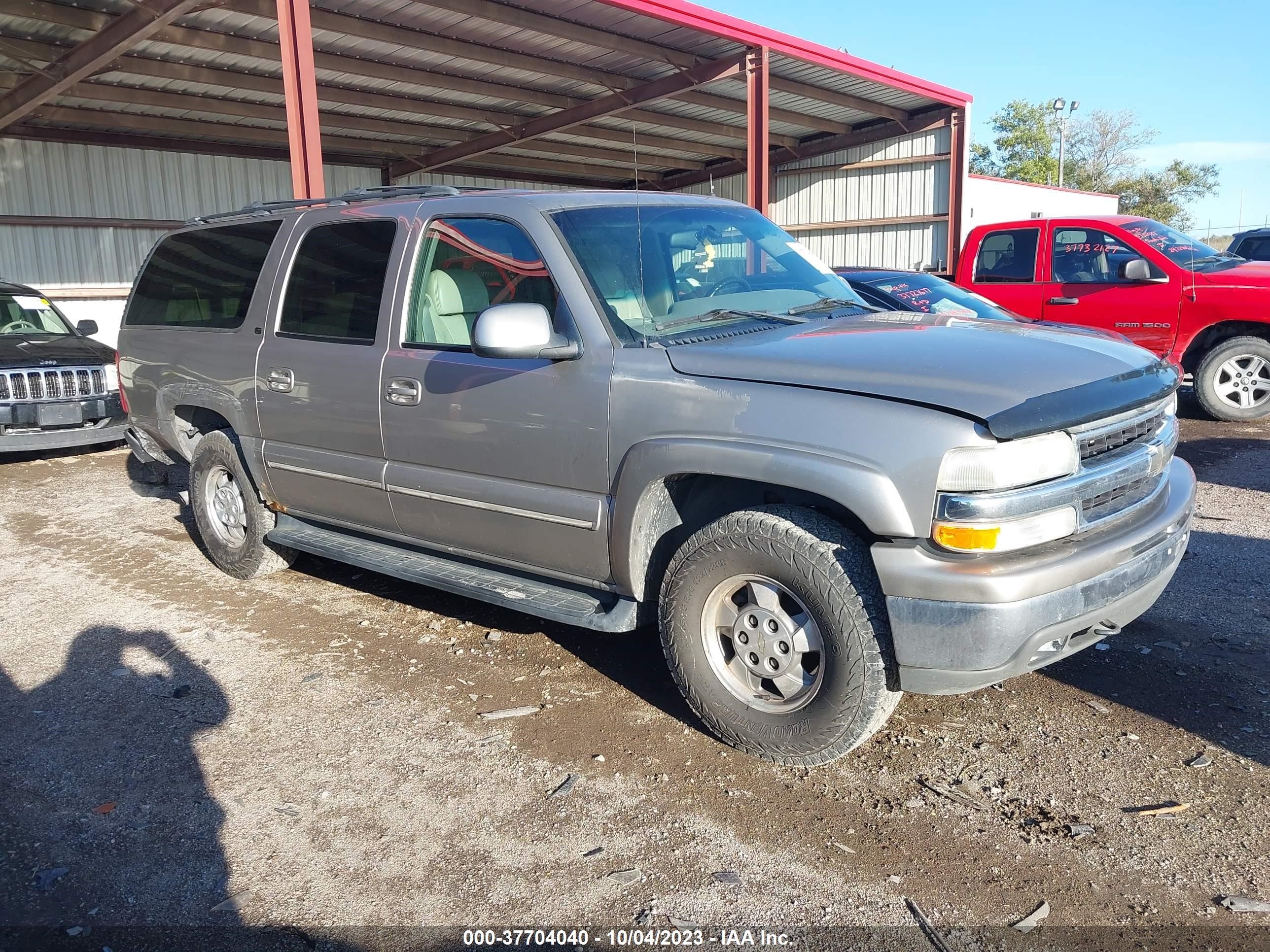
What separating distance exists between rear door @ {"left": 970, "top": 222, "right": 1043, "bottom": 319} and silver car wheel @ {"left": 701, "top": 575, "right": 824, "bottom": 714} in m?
8.28

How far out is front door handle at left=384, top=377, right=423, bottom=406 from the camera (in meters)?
4.19

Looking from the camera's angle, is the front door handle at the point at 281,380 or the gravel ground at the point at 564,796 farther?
the front door handle at the point at 281,380

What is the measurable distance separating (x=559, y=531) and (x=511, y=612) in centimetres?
140

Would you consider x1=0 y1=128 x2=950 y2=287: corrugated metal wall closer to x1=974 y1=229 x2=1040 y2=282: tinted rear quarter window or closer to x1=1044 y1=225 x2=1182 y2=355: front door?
x1=974 y1=229 x2=1040 y2=282: tinted rear quarter window

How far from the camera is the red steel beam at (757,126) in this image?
1228 cm

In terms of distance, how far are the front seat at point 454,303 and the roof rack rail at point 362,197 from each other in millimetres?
380

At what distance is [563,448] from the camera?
3707 millimetres

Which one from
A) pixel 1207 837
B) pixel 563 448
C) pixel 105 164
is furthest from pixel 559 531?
pixel 105 164

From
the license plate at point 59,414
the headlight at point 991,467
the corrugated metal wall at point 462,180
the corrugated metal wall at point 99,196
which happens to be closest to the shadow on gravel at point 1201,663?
the headlight at point 991,467

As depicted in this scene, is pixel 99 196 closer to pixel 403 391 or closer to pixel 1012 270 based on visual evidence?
pixel 1012 270

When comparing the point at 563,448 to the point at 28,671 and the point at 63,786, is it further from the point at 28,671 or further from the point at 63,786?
the point at 28,671

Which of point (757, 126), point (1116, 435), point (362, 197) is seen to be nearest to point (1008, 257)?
point (757, 126)

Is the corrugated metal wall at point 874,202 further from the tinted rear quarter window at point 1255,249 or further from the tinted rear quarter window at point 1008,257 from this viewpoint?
the tinted rear quarter window at point 1008,257

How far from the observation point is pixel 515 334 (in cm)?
348
